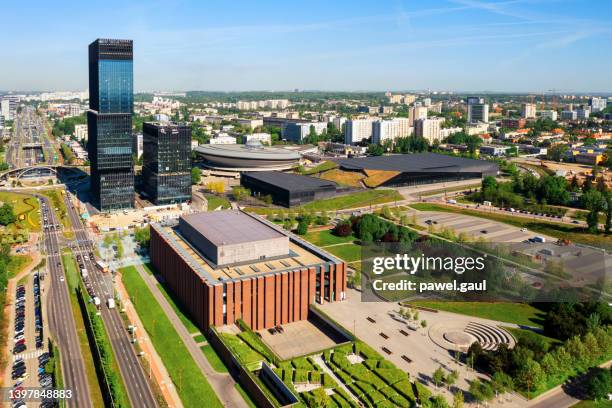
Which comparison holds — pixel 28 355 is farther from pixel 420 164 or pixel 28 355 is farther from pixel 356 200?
pixel 420 164

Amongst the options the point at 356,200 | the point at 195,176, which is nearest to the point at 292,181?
the point at 356,200

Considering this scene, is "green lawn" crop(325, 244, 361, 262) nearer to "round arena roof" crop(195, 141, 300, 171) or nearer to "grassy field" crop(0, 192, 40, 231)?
"grassy field" crop(0, 192, 40, 231)

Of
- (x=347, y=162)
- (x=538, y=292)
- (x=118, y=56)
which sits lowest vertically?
(x=538, y=292)

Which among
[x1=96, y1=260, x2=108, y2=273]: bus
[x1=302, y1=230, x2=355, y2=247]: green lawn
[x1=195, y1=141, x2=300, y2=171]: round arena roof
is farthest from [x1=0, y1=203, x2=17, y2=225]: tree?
[x1=195, y1=141, x2=300, y2=171]: round arena roof

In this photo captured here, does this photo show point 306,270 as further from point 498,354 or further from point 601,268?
point 601,268

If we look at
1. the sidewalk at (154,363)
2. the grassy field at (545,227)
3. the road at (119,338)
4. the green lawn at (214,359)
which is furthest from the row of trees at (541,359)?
the grassy field at (545,227)

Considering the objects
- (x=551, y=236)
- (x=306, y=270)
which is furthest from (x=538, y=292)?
(x=551, y=236)
